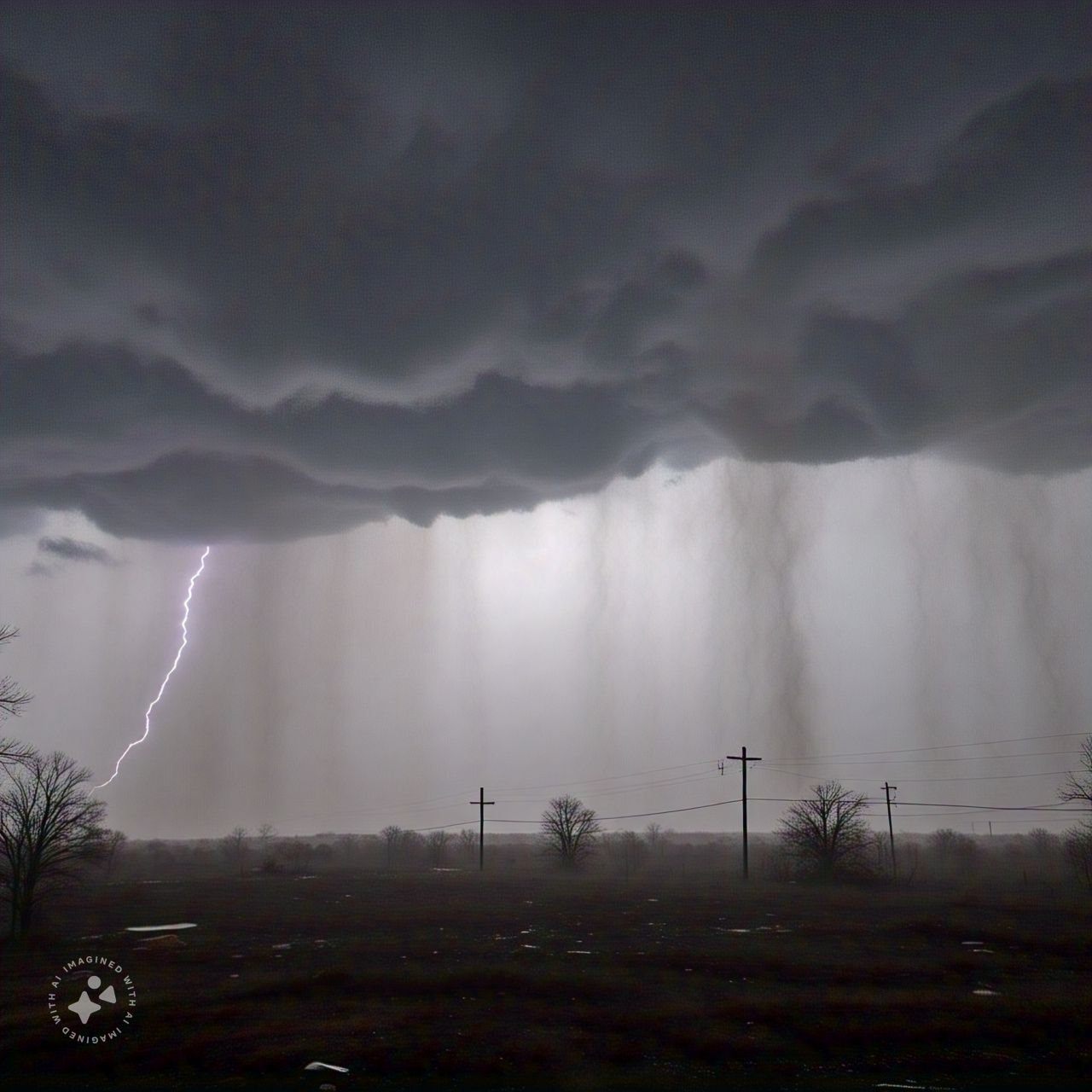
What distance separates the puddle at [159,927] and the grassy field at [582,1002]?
86 cm

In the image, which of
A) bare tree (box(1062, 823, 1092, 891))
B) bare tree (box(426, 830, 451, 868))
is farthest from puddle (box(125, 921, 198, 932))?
bare tree (box(426, 830, 451, 868))

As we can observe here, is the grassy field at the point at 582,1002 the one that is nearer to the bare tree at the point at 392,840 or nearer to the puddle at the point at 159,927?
the puddle at the point at 159,927

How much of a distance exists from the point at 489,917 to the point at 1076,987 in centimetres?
2812

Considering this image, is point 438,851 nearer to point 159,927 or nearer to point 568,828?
point 568,828

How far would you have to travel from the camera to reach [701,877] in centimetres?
8281

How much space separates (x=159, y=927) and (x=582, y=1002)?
2808 centimetres

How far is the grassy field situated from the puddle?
862 mm

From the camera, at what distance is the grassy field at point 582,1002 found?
14.4m

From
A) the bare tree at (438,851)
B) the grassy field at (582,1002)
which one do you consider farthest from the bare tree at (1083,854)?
the bare tree at (438,851)

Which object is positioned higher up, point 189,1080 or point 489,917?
point 189,1080

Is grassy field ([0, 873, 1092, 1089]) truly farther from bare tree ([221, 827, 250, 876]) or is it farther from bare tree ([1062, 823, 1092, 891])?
bare tree ([221, 827, 250, 876])

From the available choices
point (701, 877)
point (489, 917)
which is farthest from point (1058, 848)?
point (489, 917)

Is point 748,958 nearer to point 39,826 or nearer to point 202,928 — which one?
point 202,928

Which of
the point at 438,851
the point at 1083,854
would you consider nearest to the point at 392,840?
the point at 438,851
